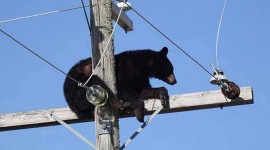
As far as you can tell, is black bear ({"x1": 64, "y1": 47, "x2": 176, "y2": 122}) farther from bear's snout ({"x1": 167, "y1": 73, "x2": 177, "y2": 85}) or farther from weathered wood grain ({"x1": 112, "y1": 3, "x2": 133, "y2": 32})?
weathered wood grain ({"x1": 112, "y1": 3, "x2": 133, "y2": 32})

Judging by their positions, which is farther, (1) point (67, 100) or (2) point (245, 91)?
(1) point (67, 100)

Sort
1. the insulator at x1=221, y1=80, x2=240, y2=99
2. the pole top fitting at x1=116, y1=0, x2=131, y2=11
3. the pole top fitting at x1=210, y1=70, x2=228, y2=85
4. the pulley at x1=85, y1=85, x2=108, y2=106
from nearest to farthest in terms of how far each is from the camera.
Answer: the pulley at x1=85, y1=85, x2=108, y2=106, the insulator at x1=221, y1=80, x2=240, y2=99, the pole top fitting at x1=210, y1=70, x2=228, y2=85, the pole top fitting at x1=116, y1=0, x2=131, y2=11

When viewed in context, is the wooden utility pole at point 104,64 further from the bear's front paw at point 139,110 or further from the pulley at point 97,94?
the bear's front paw at point 139,110

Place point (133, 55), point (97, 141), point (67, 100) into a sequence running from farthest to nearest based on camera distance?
point (133, 55), point (67, 100), point (97, 141)

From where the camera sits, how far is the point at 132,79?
918 cm

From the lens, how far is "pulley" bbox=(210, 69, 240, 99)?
22.3 ft

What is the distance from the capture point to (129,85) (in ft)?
29.0

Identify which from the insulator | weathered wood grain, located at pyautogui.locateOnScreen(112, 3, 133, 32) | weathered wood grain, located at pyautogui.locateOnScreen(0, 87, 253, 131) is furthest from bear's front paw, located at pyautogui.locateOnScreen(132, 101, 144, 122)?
weathered wood grain, located at pyautogui.locateOnScreen(112, 3, 133, 32)

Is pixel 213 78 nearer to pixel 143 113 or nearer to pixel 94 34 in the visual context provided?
pixel 143 113

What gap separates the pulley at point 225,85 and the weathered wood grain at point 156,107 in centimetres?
10

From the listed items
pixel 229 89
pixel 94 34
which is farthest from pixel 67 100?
pixel 229 89

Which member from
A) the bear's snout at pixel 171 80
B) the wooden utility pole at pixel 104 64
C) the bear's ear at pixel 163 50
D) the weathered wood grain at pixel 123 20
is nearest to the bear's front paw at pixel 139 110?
the wooden utility pole at pixel 104 64

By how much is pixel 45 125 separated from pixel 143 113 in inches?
47.4

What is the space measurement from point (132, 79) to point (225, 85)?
253cm
